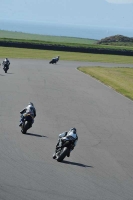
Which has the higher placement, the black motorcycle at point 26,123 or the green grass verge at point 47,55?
the black motorcycle at point 26,123

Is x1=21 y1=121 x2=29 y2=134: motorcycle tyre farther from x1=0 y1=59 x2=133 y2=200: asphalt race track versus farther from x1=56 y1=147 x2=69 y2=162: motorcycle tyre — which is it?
x1=56 y1=147 x2=69 y2=162: motorcycle tyre

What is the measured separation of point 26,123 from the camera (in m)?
20.8

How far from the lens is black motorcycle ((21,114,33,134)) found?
20.7m

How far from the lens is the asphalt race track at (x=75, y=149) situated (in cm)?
1410

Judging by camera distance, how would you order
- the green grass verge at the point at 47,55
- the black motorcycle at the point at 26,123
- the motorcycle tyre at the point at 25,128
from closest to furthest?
1. the black motorcycle at the point at 26,123
2. the motorcycle tyre at the point at 25,128
3. the green grass verge at the point at 47,55

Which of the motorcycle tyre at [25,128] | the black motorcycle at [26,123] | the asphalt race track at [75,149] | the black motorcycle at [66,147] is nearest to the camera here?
the asphalt race track at [75,149]

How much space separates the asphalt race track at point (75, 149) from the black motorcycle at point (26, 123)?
9.4 inches

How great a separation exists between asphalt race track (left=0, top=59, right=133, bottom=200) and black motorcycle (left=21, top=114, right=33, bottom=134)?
0.78 feet

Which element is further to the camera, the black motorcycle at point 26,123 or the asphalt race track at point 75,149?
the black motorcycle at point 26,123

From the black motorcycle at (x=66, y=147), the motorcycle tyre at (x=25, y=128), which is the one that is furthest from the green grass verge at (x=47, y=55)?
the black motorcycle at (x=66, y=147)

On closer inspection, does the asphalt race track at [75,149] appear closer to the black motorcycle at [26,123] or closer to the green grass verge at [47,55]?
the black motorcycle at [26,123]

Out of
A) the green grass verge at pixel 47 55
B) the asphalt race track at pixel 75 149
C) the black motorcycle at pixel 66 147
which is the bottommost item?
the green grass verge at pixel 47 55

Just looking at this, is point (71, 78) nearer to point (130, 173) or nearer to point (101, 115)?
point (101, 115)

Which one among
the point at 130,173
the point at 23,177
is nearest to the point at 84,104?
the point at 130,173
